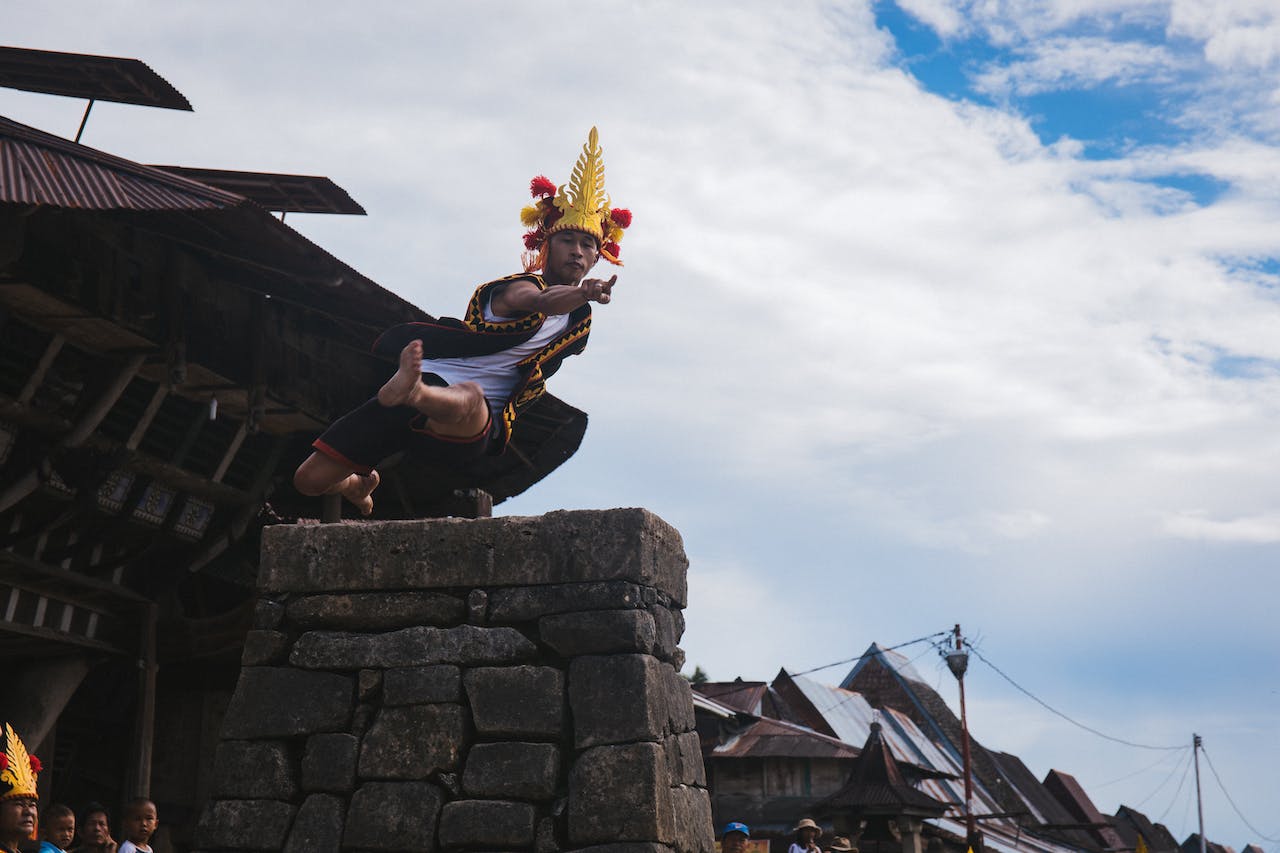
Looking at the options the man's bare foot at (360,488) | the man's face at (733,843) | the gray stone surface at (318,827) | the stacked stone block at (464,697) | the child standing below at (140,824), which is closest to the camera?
the stacked stone block at (464,697)

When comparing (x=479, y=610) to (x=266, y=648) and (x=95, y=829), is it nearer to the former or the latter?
(x=266, y=648)

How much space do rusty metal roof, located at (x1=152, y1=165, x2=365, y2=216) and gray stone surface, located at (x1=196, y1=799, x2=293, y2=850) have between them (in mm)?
7657

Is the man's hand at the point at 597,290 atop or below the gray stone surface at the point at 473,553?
atop

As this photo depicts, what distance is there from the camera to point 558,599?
516 cm

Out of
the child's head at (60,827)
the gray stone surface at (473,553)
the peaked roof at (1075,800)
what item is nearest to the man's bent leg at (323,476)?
the gray stone surface at (473,553)

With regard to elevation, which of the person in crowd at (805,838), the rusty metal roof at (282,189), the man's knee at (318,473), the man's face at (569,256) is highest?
the rusty metal roof at (282,189)

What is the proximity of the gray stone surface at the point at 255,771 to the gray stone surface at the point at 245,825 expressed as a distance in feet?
0.10

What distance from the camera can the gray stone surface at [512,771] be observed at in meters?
4.91

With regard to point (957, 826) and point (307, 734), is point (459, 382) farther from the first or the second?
point (957, 826)

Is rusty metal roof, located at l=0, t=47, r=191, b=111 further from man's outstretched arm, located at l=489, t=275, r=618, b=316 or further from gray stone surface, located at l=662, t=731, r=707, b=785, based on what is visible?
gray stone surface, located at l=662, t=731, r=707, b=785

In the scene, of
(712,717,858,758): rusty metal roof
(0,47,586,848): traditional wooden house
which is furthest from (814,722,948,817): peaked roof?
(0,47,586,848): traditional wooden house

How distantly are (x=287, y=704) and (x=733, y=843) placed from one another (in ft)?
10.7

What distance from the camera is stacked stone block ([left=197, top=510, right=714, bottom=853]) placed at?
490 cm

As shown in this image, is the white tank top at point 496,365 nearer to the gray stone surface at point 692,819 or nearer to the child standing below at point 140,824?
the gray stone surface at point 692,819
